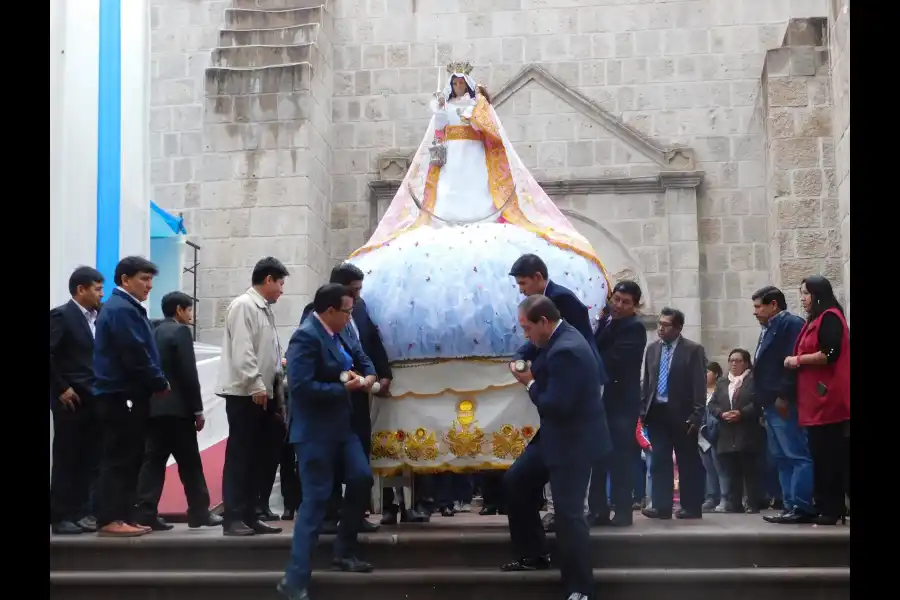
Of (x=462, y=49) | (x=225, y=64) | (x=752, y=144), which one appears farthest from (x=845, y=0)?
(x=225, y=64)

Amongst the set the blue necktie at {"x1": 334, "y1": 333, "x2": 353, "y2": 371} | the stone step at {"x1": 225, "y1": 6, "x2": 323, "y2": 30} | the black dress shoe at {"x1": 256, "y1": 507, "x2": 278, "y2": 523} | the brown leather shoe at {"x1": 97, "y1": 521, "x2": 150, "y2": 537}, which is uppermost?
the stone step at {"x1": 225, "y1": 6, "x2": 323, "y2": 30}

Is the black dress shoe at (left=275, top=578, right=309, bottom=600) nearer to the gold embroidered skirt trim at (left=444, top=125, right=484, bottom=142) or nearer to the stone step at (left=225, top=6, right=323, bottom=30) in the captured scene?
the gold embroidered skirt trim at (left=444, top=125, right=484, bottom=142)

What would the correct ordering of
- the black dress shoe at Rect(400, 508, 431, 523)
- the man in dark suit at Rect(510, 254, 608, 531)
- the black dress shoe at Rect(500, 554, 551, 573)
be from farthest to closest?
the black dress shoe at Rect(400, 508, 431, 523) → the man in dark suit at Rect(510, 254, 608, 531) → the black dress shoe at Rect(500, 554, 551, 573)

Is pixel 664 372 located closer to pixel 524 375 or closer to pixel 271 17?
pixel 524 375

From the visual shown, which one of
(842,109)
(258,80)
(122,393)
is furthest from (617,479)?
(258,80)

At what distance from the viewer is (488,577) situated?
566cm

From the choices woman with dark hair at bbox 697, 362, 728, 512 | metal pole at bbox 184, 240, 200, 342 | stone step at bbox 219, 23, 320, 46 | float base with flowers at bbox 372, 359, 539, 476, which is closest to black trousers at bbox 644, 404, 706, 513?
woman with dark hair at bbox 697, 362, 728, 512

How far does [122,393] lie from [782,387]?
4036 millimetres

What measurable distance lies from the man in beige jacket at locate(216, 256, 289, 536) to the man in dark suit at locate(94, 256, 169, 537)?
436mm

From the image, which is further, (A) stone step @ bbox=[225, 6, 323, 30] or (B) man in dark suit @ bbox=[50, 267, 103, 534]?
(A) stone step @ bbox=[225, 6, 323, 30]

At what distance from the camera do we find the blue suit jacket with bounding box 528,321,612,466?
541 cm

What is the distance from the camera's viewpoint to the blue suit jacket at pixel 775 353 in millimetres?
7266

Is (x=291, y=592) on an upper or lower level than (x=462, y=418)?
lower
